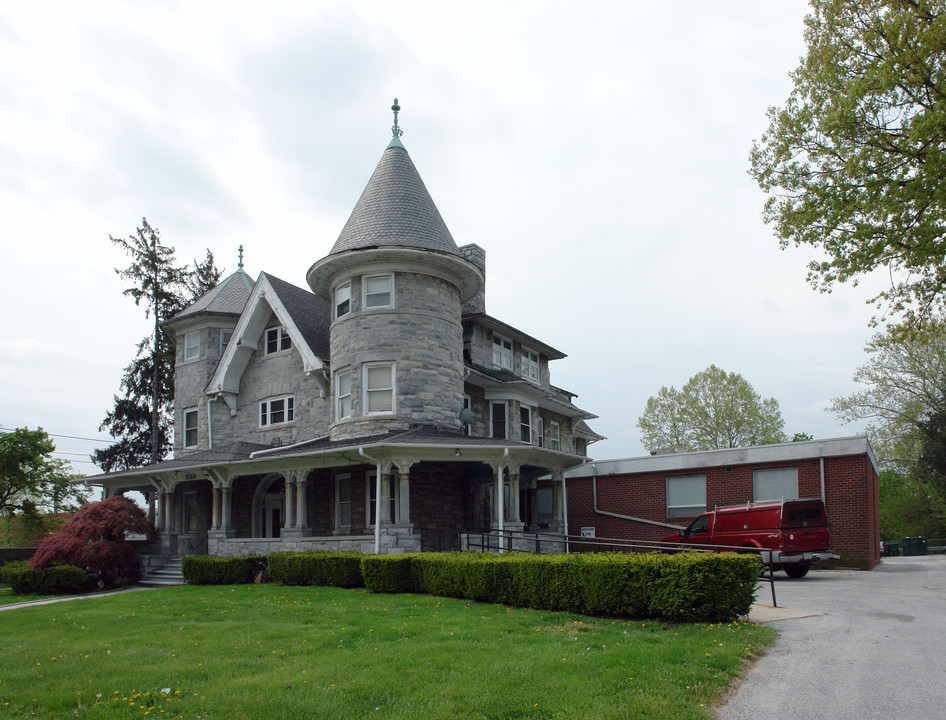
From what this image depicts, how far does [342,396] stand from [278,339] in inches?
203

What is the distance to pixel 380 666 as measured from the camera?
844cm

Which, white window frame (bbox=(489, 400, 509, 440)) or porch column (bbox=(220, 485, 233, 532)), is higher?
white window frame (bbox=(489, 400, 509, 440))

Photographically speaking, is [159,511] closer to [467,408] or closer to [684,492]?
[467,408]

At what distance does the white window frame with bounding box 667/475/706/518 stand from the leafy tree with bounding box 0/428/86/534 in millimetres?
24133

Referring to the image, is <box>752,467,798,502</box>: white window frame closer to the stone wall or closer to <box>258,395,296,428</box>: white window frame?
the stone wall

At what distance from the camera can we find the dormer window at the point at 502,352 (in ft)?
96.5

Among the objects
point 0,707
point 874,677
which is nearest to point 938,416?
point 874,677

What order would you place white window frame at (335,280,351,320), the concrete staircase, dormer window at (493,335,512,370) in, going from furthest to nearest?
dormer window at (493,335,512,370), white window frame at (335,280,351,320), the concrete staircase

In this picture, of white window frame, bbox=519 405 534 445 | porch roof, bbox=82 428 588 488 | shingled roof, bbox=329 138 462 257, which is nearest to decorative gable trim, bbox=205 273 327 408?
porch roof, bbox=82 428 588 488

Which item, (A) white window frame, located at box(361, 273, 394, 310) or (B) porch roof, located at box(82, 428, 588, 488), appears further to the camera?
(A) white window frame, located at box(361, 273, 394, 310)

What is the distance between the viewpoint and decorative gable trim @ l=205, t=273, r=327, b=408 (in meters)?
26.4

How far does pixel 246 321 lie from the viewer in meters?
27.3

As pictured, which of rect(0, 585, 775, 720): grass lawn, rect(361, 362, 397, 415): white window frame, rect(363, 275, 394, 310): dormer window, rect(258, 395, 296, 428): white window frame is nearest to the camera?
rect(0, 585, 775, 720): grass lawn

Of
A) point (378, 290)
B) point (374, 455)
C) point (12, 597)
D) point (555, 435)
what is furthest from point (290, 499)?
point (555, 435)
